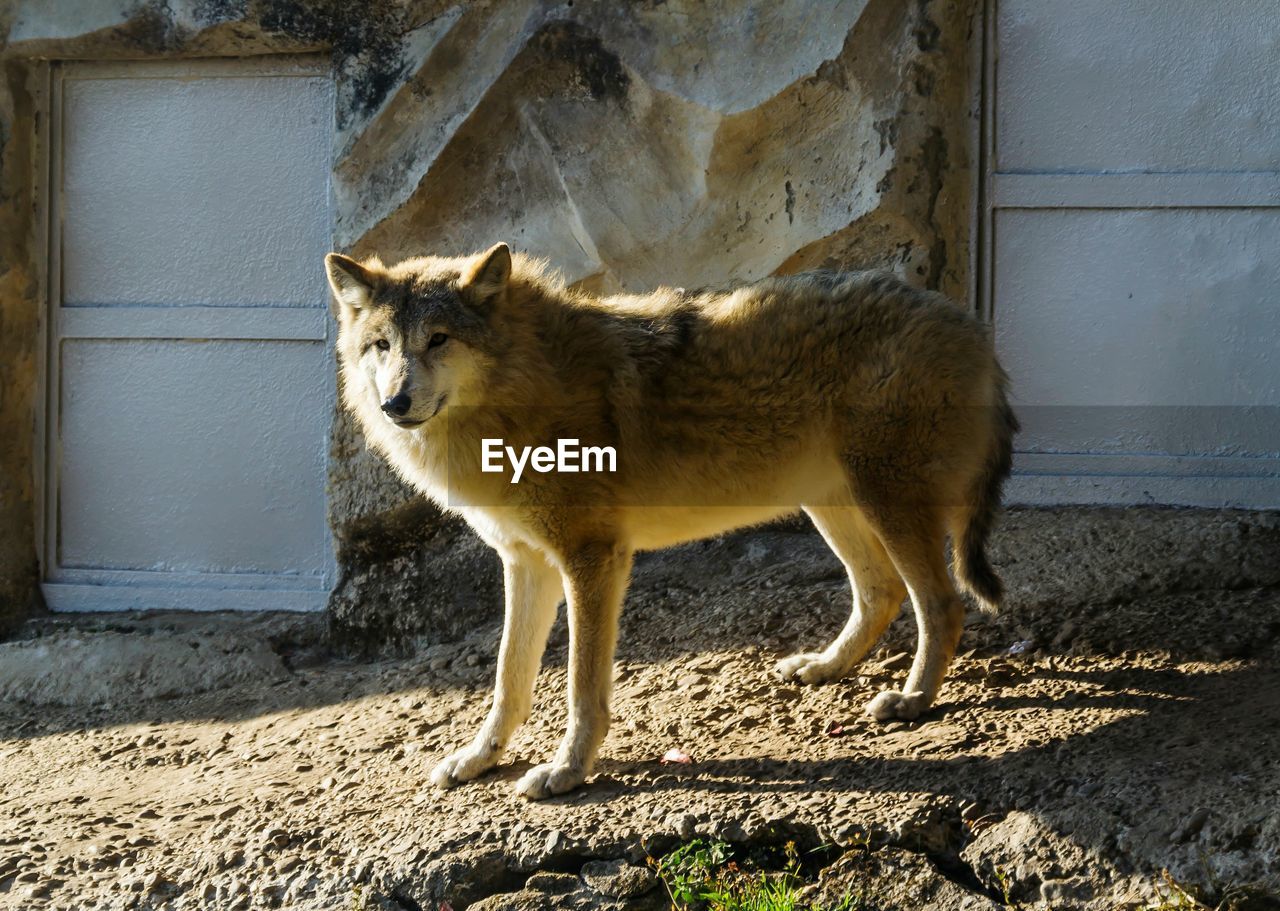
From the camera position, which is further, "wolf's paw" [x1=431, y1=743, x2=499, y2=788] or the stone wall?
the stone wall

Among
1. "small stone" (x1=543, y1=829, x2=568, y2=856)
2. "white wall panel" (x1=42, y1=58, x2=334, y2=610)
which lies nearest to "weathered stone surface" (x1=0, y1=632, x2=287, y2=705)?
"white wall panel" (x1=42, y1=58, x2=334, y2=610)

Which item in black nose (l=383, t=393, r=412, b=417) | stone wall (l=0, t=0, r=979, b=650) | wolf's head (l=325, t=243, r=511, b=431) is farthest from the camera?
stone wall (l=0, t=0, r=979, b=650)

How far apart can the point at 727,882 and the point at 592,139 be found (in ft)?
12.3

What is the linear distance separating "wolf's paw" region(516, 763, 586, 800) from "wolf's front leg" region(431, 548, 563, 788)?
26 cm

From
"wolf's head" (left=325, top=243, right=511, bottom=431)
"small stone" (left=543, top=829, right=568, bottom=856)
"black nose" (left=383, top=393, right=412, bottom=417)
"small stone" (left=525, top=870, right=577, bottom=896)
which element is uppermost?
"wolf's head" (left=325, top=243, right=511, bottom=431)

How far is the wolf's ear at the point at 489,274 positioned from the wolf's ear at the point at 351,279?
1.08 ft

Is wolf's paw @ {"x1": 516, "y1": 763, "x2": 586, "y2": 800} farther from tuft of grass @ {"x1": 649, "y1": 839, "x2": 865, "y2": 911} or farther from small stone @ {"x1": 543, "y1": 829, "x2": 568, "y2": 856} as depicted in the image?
tuft of grass @ {"x1": 649, "y1": 839, "x2": 865, "y2": 911}

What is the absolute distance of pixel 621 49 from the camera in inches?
240

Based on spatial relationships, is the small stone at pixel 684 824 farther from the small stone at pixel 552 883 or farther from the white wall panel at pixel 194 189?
the white wall panel at pixel 194 189

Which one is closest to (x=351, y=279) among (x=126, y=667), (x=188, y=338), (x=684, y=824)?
(x=684, y=824)

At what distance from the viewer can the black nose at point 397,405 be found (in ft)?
13.2

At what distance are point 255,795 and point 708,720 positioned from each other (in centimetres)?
→ 161

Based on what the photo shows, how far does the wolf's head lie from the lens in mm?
4156

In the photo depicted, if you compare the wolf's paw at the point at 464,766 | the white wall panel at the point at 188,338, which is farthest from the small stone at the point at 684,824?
the white wall panel at the point at 188,338
